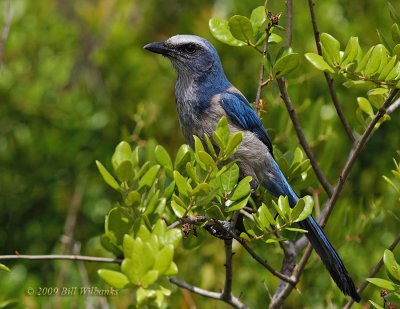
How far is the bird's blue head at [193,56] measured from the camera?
11.8 ft

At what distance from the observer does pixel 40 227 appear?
178 inches

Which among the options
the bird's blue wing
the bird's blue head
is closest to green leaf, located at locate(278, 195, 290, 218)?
the bird's blue wing

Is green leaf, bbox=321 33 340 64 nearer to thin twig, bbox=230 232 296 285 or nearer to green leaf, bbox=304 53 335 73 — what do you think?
green leaf, bbox=304 53 335 73

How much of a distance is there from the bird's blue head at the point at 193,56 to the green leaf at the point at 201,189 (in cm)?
161

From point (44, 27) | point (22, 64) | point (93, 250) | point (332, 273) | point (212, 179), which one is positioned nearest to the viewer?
point (212, 179)

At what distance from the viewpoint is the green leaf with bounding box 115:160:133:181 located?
6.70ft

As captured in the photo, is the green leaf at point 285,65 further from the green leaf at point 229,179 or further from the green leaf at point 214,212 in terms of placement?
the green leaf at point 214,212

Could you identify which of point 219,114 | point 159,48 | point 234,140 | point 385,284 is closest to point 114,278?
point 234,140

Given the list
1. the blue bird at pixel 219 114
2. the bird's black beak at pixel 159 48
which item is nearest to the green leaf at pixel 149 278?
the blue bird at pixel 219 114

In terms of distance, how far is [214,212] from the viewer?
228 centimetres

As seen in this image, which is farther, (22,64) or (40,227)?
(22,64)

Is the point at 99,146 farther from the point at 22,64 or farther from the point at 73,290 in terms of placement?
the point at 73,290

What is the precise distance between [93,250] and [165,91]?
1617 mm

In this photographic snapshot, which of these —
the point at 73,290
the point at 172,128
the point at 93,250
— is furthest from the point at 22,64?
the point at 73,290
